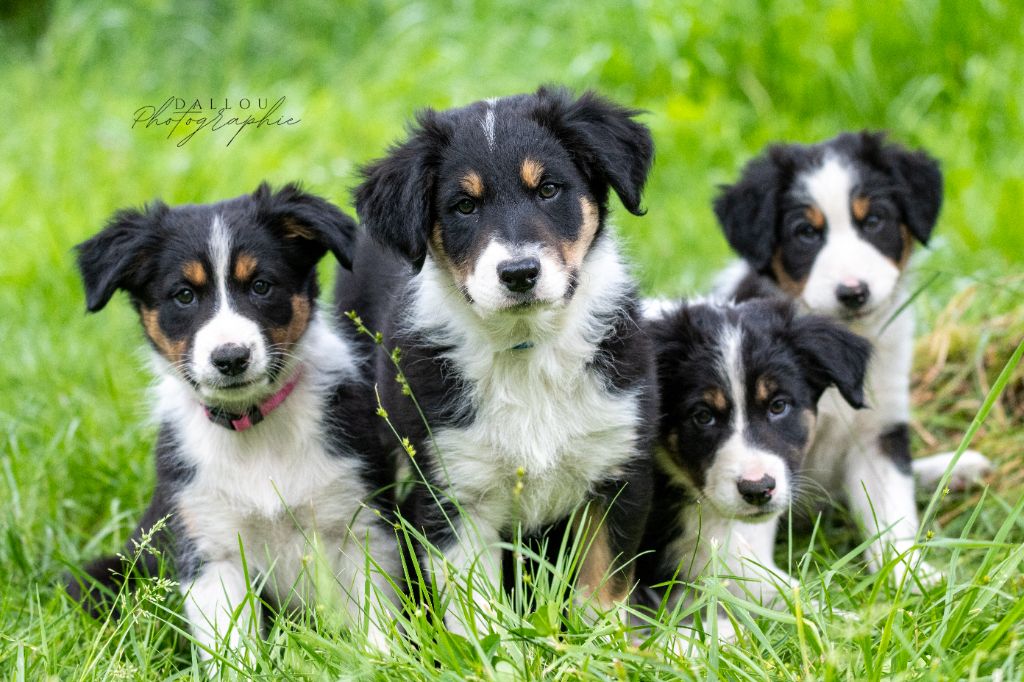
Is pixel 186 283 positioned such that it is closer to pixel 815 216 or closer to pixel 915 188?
pixel 815 216

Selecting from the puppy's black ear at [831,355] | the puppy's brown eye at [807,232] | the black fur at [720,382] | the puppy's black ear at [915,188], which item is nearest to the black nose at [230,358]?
the black fur at [720,382]

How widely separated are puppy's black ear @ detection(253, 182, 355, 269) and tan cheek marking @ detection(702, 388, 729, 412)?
1.34 meters

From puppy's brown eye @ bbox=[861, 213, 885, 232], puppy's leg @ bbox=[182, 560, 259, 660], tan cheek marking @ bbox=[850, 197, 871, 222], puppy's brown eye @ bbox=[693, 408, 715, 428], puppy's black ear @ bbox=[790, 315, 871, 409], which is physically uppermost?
tan cheek marking @ bbox=[850, 197, 871, 222]

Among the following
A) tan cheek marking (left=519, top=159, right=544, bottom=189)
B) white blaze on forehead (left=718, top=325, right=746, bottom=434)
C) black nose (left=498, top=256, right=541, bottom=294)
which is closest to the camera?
black nose (left=498, top=256, right=541, bottom=294)

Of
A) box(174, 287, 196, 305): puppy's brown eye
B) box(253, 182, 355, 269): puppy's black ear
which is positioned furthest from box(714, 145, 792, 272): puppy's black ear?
box(174, 287, 196, 305): puppy's brown eye

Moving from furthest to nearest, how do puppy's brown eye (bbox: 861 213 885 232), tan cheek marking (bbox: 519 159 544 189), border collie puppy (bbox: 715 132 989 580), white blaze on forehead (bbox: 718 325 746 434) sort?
puppy's brown eye (bbox: 861 213 885 232)
border collie puppy (bbox: 715 132 989 580)
white blaze on forehead (bbox: 718 325 746 434)
tan cheek marking (bbox: 519 159 544 189)

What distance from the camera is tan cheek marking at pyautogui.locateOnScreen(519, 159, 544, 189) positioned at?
3736mm

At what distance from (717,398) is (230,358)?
166 centimetres

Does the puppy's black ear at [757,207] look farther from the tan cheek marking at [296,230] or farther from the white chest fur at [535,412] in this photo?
the tan cheek marking at [296,230]

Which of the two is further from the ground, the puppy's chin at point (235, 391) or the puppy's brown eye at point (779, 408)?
the puppy's chin at point (235, 391)

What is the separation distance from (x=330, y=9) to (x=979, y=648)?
34.8 feet

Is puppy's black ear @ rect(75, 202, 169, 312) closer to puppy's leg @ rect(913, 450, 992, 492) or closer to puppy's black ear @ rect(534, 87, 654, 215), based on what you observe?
puppy's black ear @ rect(534, 87, 654, 215)

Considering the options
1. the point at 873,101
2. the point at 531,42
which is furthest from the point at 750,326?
the point at 531,42

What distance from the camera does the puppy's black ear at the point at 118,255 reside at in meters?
4.18
